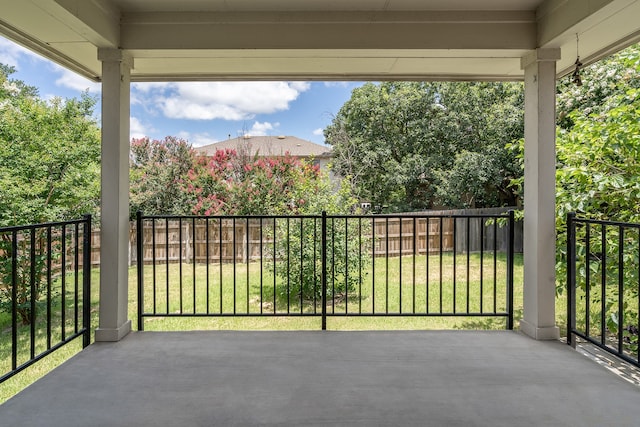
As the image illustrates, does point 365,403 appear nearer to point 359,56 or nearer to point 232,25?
point 359,56

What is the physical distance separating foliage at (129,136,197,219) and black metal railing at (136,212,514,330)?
40.9 inches

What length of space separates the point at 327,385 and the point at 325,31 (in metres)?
2.41

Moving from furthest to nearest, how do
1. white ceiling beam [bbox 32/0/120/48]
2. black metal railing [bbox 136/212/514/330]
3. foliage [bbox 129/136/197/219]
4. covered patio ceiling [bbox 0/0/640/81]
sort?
foliage [bbox 129/136/197/219] → black metal railing [bbox 136/212/514/330] → covered patio ceiling [bbox 0/0/640/81] → white ceiling beam [bbox 32/0/120/48]

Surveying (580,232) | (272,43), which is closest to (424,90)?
(580,232)

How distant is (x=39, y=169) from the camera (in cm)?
506

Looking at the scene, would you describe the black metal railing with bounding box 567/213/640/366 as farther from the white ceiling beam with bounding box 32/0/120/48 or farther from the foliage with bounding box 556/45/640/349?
the white ceiling beam with bounding box 32/0/120/48

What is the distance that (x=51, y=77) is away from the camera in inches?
395

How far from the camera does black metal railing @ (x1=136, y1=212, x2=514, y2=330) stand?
13.0ft

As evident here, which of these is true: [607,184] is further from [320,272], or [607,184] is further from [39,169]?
[39,169]

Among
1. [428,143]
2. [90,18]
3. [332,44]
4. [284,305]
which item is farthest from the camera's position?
[428,143]

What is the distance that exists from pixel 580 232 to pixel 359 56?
2628 millimetres

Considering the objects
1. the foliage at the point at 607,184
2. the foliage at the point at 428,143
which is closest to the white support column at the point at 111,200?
the foliage at the point at 607,184

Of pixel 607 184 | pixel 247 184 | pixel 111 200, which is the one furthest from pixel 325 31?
pixel 247 184

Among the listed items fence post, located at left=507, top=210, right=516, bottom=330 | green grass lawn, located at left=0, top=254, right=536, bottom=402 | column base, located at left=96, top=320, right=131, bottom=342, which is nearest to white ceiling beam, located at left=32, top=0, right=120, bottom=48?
column base, located at left=96, top=320, right=131, bottom=342
